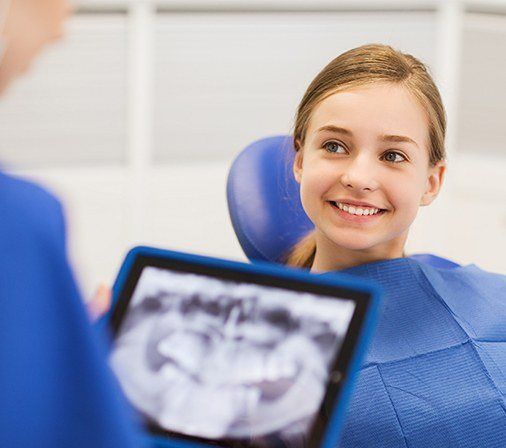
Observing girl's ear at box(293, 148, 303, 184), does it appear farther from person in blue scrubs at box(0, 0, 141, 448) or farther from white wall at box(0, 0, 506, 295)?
white wall at box(0, 0, 506, 295)

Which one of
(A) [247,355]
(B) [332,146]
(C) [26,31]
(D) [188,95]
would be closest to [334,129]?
(B) [332,146]

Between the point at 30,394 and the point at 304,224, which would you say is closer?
the point at 30,394

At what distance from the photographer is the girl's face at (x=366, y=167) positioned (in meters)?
1.18

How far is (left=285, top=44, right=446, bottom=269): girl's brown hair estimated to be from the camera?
4.04 ft

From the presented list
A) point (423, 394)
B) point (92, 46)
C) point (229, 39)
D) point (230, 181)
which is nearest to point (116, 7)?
point (92, 46)

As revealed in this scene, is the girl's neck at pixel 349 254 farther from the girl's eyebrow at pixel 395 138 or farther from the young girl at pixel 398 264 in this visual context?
the girl's eyebrow at pixel 395 138

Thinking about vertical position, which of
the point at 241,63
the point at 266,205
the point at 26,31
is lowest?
the point at 266,205

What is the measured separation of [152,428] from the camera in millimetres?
777

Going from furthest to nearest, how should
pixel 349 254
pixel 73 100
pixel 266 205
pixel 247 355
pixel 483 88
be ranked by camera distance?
pixel 483 88 < pixel 73 100 < pixel 266 205 < pixel 349 254 < pixel 247 355

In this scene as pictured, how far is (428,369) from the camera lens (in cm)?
114

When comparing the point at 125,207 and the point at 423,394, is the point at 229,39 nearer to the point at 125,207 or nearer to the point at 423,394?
the point at 125,207

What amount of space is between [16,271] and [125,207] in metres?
2.13

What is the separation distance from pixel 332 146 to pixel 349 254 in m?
0.13

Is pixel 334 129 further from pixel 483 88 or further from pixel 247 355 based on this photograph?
pixel 483 88
